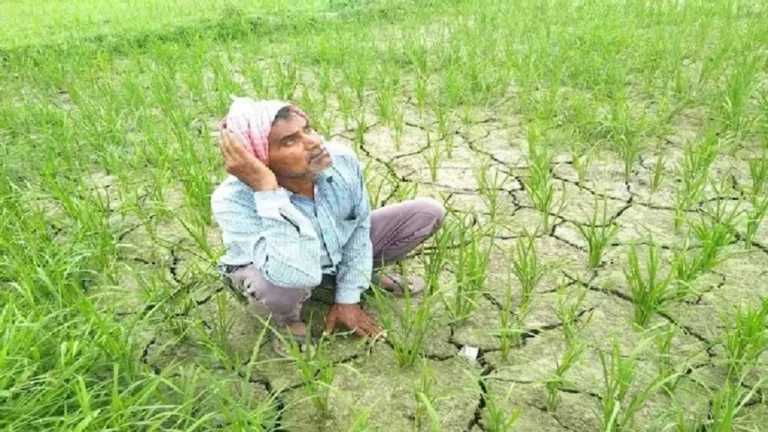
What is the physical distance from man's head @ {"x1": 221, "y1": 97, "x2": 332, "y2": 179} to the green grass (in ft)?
1.32

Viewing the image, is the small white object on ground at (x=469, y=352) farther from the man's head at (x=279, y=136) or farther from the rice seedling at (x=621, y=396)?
the man's head at (x=279, y=136)

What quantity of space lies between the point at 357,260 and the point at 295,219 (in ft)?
0.91

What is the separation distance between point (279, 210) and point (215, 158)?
50.0 inches

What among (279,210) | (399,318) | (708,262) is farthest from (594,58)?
(279,210)

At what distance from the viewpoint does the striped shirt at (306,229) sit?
5.35ft

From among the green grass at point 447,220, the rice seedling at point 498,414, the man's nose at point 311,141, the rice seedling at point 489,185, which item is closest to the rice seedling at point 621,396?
the green grass at point 447,220

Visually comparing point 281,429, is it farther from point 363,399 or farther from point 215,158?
point 215,158

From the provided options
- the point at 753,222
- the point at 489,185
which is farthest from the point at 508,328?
the point at 489,185

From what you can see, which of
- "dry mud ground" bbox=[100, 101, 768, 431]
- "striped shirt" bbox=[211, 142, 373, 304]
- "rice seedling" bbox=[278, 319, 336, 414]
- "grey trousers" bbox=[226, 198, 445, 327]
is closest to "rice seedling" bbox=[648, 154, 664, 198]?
"dry mud ground" bbox=[100, 101, 768, 431]

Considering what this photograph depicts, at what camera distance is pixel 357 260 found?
6.02 feet

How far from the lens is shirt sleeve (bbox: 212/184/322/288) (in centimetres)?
162

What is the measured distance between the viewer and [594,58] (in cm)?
358

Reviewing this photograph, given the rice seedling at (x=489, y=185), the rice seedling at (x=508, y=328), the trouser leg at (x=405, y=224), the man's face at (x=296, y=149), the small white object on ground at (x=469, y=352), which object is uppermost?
the man's face at (x=296, y=149)

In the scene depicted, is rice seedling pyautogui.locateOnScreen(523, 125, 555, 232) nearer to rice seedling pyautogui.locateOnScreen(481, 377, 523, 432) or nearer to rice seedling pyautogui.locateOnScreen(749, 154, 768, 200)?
rice seedling pyautogui.locateOnScreen(749, 154, 768, 200)
